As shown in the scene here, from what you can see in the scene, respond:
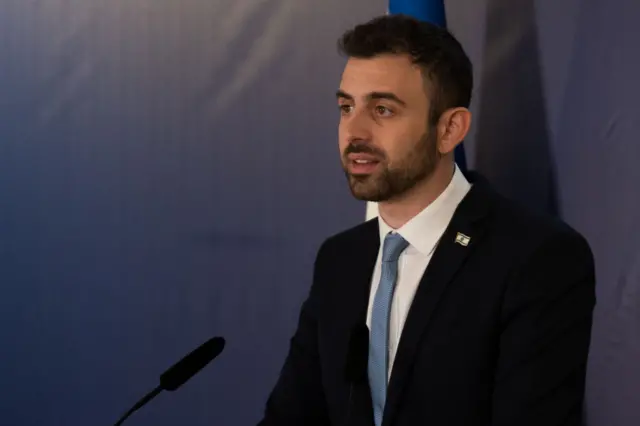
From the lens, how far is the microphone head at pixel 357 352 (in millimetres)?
1096

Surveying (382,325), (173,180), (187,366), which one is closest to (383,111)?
(382,325)

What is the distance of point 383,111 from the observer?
4.30 feet

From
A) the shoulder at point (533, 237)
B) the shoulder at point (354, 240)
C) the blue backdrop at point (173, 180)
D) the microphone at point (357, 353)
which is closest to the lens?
the microphone at point (357, 353)

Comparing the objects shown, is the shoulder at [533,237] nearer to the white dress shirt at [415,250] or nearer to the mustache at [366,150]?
the white dress shirt at [415,250]

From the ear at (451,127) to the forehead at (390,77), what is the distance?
0.24 feet

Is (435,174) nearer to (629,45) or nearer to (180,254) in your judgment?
(629,45)

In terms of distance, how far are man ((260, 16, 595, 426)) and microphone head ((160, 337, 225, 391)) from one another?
0.22 m

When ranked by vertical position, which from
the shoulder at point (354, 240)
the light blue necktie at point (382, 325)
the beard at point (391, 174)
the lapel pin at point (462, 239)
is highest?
the beard at point (391, 174)

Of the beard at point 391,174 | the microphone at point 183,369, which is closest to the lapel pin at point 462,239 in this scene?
the beard at point 391,174

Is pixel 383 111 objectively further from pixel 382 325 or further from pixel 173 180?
pixel 173 180

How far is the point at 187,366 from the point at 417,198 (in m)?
0.53

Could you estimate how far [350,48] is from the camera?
1348 mm

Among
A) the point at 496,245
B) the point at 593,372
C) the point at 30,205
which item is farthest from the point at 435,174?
the point at 30,205

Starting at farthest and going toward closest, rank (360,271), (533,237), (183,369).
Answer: (360,271) → (533,237) → (183,369)
